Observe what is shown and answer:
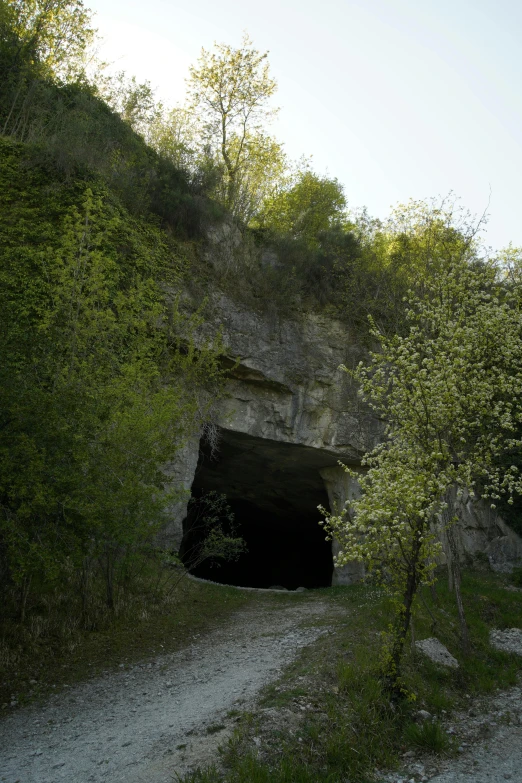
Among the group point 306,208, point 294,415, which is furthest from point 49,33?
point 294,415

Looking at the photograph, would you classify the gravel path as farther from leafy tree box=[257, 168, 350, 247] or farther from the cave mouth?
leafy tree box=[257, 168, 350, 247]

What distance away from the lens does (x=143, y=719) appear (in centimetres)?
684

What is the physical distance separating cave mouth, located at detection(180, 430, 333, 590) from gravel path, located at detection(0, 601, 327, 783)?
166 inches

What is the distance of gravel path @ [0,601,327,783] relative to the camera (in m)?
5.71

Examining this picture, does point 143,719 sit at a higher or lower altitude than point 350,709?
lower

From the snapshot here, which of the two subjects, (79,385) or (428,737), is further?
(79,385)

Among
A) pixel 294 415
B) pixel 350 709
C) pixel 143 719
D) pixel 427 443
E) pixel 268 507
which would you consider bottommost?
pixel 143 719

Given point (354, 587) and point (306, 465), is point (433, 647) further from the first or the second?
point (306, 465)

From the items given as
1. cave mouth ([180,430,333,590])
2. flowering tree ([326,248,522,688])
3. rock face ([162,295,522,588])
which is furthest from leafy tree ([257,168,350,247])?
flowering tree ([326,248,522,688])

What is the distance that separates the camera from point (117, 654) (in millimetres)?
8898

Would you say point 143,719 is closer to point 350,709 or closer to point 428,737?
point 350,709

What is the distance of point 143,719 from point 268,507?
1562cm

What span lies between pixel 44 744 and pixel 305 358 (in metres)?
12.4

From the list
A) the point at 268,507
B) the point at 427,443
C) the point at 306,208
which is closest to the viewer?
the point at 427,443
